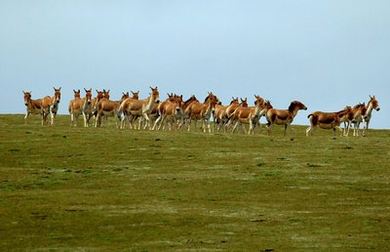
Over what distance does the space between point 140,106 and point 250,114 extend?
716 cm

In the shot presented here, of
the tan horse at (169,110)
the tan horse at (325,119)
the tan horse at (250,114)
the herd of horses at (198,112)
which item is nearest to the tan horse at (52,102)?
the herd of horses at (198,112)

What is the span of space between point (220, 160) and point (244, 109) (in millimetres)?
19579

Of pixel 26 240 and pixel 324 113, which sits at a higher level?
pixel 324 113

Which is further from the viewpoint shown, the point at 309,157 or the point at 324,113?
the point at 324,113

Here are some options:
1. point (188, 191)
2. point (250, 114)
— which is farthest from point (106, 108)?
point (188, 191)

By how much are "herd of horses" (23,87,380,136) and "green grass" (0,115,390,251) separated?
8.80 metres

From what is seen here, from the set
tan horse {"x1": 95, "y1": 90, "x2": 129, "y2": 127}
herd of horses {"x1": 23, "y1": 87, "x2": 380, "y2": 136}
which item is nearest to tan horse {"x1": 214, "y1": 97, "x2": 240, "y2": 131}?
herd of horses {"x1": 23, "y1": 87, "x2": 380, "y2": 136}

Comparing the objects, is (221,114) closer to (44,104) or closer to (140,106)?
(140,106)

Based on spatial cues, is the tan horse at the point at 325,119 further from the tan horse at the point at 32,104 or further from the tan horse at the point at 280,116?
the tan horse at the point at 32,104

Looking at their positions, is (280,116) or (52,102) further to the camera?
(52,102)

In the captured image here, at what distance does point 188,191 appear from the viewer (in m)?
40.0

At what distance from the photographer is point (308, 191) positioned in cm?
4028

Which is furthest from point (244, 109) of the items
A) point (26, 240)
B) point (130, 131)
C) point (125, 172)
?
point (26, 240)

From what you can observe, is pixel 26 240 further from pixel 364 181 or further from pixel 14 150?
pixel 14 150
